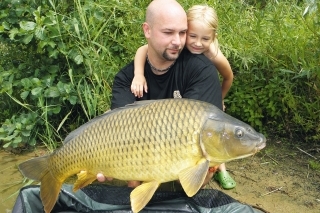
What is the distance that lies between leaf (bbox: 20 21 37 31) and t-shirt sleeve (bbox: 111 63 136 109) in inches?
40.2

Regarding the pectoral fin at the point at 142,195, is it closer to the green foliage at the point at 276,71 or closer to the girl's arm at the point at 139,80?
the girl's arm at the point at 139,80

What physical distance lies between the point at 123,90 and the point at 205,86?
58 cm

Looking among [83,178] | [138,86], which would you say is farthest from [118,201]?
[138,86]

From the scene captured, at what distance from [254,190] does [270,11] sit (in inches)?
68.3

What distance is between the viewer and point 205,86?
2.63 m

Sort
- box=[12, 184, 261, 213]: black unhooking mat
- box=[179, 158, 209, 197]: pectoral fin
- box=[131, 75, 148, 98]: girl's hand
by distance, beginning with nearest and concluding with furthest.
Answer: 1. box=[179, 158, 209, 197]: pectoral fin
2. box=[12, 184, 261, 213]: black unhooking mat
3. box=[131, 75, 148, 98]: girl's hand

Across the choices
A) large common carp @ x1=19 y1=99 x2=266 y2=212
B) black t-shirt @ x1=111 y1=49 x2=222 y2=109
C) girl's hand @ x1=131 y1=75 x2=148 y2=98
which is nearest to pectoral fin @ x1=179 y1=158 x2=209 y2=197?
large common carp @ x1=19 y1=99 x2=266 y2=212

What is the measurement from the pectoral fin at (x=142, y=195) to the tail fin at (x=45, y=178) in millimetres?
475

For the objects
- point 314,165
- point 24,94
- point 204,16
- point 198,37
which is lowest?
point 314,165

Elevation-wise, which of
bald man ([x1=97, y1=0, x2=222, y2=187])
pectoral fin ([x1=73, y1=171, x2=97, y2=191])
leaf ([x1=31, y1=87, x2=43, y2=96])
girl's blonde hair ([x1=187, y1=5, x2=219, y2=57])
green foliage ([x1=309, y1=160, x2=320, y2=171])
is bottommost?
green foliage ([x1=309, y1=160, x2=320, y2=171])

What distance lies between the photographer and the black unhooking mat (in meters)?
2.51

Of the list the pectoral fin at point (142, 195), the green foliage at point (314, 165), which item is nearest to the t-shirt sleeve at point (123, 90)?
the pectoral fin at point (142, 195)

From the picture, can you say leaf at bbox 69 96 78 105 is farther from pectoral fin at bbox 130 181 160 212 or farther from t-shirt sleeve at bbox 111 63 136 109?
pectoral fin at bbox 130 181 160 212

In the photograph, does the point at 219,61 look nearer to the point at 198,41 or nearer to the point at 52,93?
the point at 198,41
